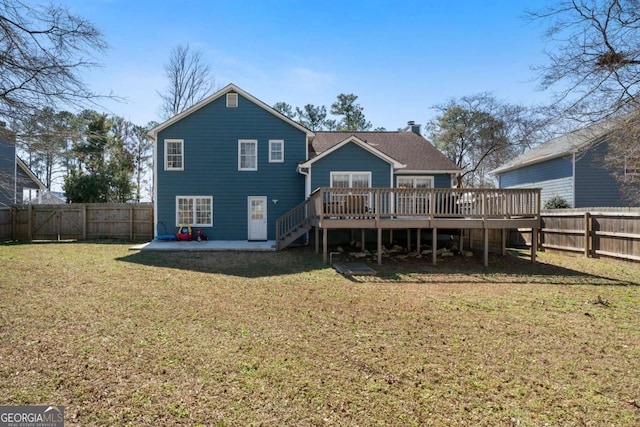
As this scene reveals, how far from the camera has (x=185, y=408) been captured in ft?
9.73

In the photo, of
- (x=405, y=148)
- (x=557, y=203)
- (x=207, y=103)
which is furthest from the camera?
A: (x=405, y=148)

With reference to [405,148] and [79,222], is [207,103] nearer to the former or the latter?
[79,222]

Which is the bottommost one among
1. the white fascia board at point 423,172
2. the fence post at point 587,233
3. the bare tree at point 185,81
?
the fence post at point 587,233

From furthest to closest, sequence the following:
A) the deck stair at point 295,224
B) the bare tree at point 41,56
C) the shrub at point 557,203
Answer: the shrub at point 557,203, the deck stair at point 295,224, the bare tree at point 41,56

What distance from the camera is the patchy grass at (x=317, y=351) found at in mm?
2994

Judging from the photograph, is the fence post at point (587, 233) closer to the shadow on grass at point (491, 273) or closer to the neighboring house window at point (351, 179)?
the shadow on grass at point (491, 273)

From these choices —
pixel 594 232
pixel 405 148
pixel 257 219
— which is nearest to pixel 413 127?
pixel 405 148

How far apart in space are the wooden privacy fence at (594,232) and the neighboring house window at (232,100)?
13.0 m

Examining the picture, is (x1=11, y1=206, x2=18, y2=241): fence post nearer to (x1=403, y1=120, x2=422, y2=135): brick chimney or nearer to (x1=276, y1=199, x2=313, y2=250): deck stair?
(x1=276, y1=199, x2=313, y2=250): deck stair

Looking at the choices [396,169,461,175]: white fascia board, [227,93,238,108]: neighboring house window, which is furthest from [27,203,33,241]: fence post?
[396,169,461,175]: white fascia board

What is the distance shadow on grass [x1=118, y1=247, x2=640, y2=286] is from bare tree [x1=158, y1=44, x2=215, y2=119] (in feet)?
59.5

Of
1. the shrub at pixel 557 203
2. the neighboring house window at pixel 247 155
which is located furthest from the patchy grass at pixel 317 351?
the shrub at pixel 557 203

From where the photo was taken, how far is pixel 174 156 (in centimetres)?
1566

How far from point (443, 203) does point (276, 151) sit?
802 centimetres
